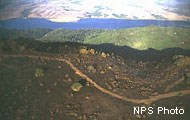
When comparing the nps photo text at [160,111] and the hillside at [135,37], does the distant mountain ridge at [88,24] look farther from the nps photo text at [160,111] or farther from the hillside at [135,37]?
the nps photo text at [160,111]

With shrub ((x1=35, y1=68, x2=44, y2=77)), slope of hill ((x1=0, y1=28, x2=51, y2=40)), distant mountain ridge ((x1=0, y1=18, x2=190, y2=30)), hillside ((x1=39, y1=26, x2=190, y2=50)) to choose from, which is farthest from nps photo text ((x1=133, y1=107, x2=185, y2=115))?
slope of hill ((x1=0, y1=28, x2=51, y2=40))

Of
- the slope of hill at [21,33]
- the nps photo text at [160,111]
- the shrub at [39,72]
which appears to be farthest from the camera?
the slope of hill at [21,33]

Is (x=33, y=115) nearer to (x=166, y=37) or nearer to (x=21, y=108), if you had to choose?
(x=21, y=108)

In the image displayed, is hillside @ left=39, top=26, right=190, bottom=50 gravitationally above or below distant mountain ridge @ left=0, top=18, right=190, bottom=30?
below

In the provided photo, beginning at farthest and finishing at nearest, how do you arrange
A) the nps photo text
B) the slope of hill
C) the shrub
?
the slope of hill, the shrub, the nps photo text

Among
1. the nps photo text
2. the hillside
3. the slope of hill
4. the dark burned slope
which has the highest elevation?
the slope of hill

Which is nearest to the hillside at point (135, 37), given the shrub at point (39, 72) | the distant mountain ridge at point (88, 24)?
the distant mountain ridge at point (88, 24)

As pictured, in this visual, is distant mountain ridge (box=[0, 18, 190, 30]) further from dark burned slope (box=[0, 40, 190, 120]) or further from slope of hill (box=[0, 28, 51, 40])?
dark burned slope (box=[0, 40, 190, 120])
